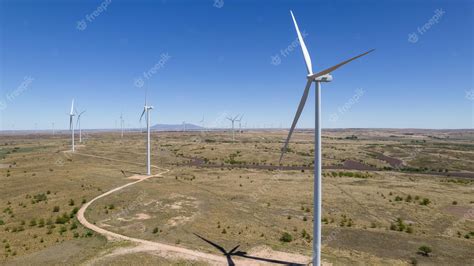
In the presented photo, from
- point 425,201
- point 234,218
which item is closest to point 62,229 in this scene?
point 234,218

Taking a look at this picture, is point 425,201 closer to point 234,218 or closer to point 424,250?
point 424,250

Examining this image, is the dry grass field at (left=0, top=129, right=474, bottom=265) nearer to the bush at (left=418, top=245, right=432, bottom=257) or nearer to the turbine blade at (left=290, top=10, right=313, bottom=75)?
the bush at (left=418, top=245, right=432, bottom=257)

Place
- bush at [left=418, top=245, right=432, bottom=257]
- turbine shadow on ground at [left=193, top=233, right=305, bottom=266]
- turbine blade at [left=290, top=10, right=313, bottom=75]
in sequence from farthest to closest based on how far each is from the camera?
bush at [left=418, top=245, right=432, bottom=257], turbine blade at [left=290, top=10, right=313, bottom=75], turbine shadow on ground at [left=193, top=233, right=305, bottom=266]

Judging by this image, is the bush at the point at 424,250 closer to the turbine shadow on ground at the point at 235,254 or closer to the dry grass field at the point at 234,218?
the dry grass field at the point at 234,218

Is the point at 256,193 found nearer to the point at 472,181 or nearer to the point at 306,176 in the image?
the point at 306,176

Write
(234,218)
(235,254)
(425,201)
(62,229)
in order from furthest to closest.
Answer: (425,201)
(234,218)
(62,229)
(235,254)

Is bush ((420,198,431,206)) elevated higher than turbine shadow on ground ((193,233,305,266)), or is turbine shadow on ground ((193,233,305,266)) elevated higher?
turbine shadow on ground ((193,233,305,266))

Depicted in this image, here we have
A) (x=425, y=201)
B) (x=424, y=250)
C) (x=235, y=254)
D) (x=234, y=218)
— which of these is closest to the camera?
(x=235, y=254)

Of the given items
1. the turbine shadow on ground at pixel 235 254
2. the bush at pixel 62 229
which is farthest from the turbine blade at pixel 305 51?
the bush at pixel 62 229

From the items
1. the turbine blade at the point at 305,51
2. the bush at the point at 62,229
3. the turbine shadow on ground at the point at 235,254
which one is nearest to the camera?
the turbine shadow on ground at the point at 235,254

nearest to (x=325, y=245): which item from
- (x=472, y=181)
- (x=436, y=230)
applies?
(x=436, y=230)

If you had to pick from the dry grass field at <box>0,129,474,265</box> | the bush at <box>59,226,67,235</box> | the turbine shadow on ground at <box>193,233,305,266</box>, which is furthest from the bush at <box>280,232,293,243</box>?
the bush at <box>59,226,67,235</box>
